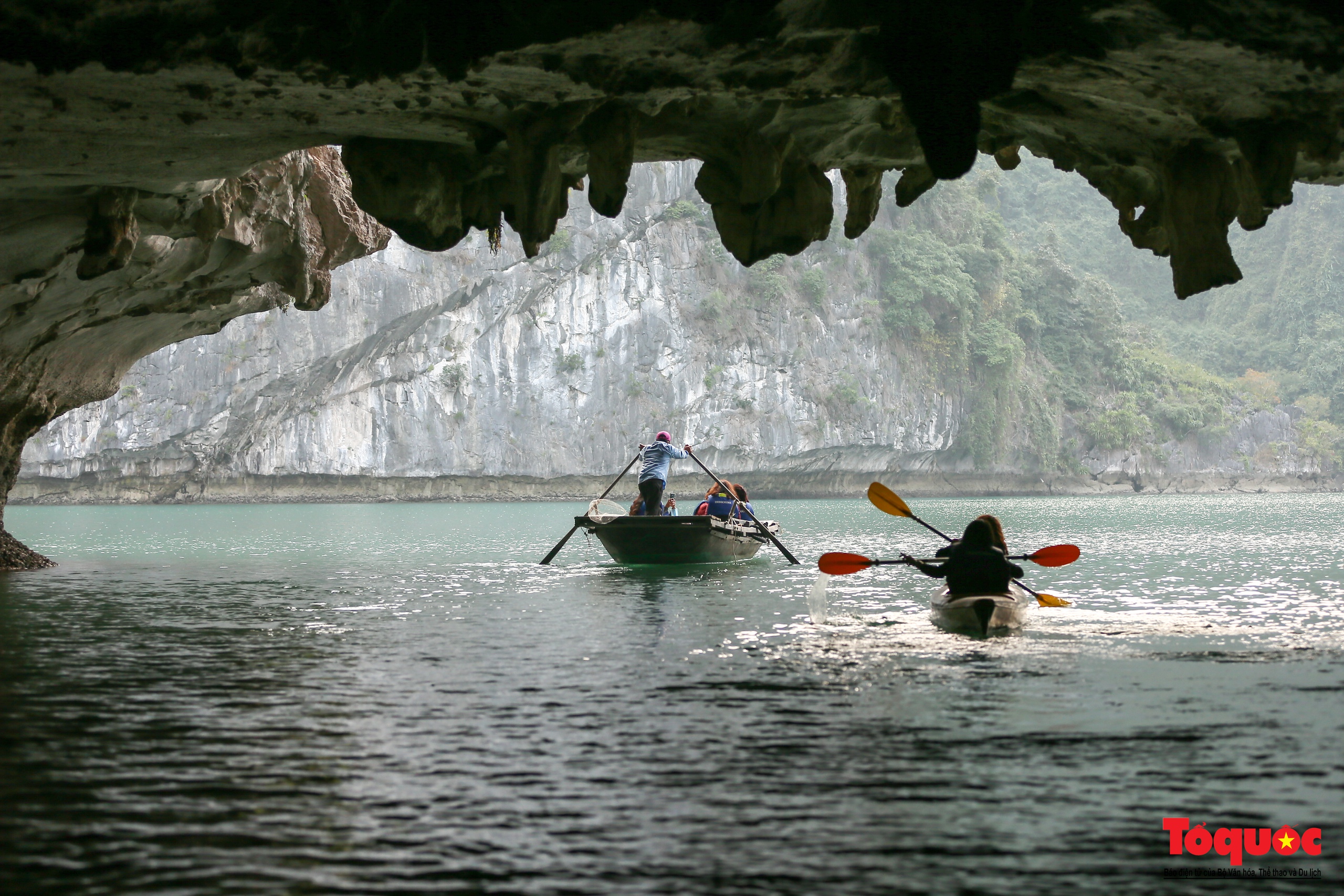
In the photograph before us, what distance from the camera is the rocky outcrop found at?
1015cm

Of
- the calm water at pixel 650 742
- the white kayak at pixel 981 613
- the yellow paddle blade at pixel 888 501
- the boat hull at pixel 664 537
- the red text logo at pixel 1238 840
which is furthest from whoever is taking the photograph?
the boat hull at pixel 664 537

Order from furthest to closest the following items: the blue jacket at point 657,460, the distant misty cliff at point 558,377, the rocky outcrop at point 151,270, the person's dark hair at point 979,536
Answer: the distant misty cliff at point 558,377, the blue jacket at point 657,460, the person's dark hair at point 979,536, the rocky outcrop at point 151,270

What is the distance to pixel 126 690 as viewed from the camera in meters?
7.87

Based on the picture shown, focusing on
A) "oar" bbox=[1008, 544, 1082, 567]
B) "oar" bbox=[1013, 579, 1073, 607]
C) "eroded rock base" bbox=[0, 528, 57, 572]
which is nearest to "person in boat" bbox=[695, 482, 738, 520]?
"oar" bbox=[1013, 579, 1073, 607]

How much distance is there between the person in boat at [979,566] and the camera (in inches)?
440

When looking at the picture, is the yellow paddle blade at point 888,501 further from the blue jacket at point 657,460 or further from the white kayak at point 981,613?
the blue jacket at point 657,460

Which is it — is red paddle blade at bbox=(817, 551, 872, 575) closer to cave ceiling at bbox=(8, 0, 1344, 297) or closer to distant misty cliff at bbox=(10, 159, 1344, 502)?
cave ceiling at bbox=(8, 0, 1344, 297)

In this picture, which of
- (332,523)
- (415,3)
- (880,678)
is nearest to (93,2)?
(415,3)

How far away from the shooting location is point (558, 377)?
68.2 m

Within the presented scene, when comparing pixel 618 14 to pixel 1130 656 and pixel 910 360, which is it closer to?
pixel 1130 656

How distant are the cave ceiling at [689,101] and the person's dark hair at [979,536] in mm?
3161

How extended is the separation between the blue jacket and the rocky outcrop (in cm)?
580

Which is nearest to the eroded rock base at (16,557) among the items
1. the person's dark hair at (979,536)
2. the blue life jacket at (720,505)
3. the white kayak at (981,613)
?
the blue life jacket at (720,505)

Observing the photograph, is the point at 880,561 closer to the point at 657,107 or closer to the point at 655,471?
the point at 657,107
